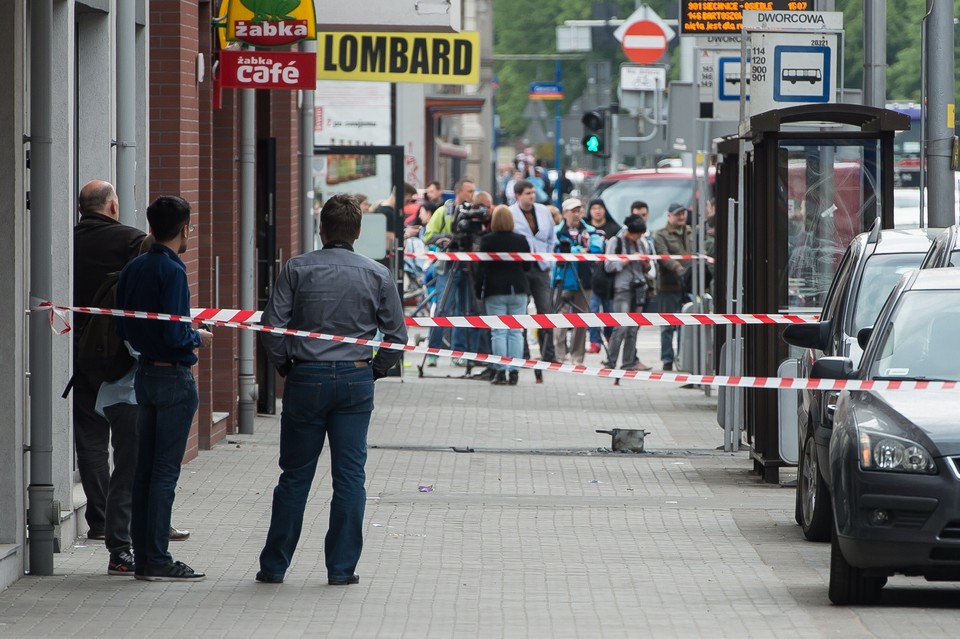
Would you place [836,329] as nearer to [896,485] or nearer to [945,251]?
[945,251]

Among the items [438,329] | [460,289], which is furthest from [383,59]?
[438,329]

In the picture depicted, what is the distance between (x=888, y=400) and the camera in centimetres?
811

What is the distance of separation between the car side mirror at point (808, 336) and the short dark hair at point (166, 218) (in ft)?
11.0

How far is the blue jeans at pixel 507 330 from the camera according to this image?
19.5 m

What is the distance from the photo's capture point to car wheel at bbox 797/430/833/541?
9812 mm

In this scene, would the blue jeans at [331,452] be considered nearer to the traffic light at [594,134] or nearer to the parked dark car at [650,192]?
the traffic light at [594,134]

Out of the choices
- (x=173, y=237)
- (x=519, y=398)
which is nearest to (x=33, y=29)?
(x=173, y=237)

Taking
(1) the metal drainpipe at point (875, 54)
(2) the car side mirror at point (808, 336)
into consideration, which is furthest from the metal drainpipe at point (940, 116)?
(2) the car side mirror at point (808, 336)

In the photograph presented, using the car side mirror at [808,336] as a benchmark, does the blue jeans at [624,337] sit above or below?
below

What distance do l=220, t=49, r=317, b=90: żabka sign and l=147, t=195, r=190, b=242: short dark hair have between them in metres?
4.92

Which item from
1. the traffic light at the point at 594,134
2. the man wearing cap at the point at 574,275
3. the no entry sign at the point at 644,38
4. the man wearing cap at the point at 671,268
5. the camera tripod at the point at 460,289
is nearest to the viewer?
the camera tripod at the point at 460,289

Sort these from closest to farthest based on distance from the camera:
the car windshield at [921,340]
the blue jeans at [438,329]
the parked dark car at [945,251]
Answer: the car windshield at [921,340], the parked dark car at [945,251], the blue jeans at [438,329]

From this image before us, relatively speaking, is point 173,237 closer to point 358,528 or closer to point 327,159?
point 358,528

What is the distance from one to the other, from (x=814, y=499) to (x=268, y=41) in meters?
5.41
